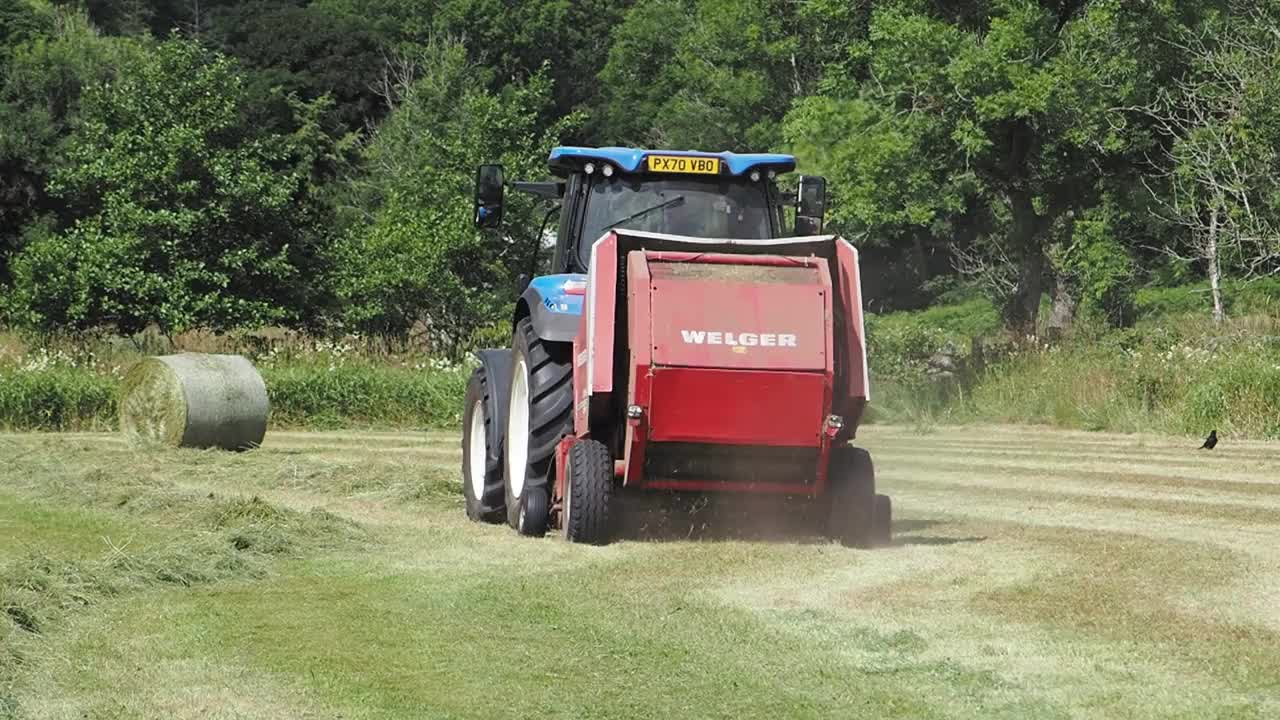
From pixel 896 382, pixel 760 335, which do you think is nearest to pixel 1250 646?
pixel 760 335

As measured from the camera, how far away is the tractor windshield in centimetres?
1220

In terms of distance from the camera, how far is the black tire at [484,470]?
12336 millimetres

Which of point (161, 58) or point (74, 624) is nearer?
point (74, 624)

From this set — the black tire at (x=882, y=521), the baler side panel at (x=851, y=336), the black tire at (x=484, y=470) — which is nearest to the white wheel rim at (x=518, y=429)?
the black tire at (x=484, y=470)

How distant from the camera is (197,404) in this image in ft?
60.3

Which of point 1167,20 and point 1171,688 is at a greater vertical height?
point 1167,20

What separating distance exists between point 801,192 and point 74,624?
5715mm

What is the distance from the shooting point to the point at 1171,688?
21.2 feet

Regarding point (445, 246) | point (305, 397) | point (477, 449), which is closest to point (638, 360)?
point (477, 449)

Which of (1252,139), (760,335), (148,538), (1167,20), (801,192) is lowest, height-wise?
(148,538)

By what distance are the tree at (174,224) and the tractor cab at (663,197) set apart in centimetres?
2082

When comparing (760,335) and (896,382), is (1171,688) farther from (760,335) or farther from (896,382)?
(896,382)

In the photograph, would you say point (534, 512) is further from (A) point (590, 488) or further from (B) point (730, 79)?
(B) point (730, 79)

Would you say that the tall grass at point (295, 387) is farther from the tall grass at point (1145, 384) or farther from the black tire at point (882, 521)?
the black tire at point (882, 521)
